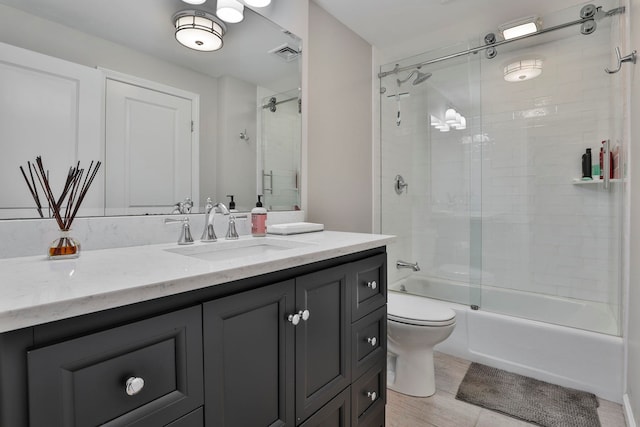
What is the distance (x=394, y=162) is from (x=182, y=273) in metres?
2.39

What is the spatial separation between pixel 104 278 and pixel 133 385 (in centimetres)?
22

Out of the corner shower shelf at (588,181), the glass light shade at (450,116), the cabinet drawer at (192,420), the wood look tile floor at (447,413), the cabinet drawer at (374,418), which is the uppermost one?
the glass light shade at (450,116)

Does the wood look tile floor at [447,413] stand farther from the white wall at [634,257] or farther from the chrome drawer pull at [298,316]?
the chrome drawer pull at [298,316]

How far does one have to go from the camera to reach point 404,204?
Result: 2.86 meters

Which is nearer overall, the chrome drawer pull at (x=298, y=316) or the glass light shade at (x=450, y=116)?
the chrome drawer pull at (x=298, y=316)

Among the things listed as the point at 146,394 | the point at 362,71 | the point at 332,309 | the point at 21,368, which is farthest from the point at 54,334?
the point at 362,71

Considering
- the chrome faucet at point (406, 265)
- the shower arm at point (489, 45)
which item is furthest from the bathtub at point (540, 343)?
the shower arm at point (489, 45)

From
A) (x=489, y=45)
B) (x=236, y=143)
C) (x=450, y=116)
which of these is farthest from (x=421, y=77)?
(x=236, y=143)

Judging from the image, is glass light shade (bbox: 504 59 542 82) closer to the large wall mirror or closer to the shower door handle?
the shower door handle

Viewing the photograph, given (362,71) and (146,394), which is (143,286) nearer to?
(146,394)

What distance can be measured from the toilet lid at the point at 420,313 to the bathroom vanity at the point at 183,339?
0.56 metres

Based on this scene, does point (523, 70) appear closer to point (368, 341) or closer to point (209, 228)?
point (368, 341)

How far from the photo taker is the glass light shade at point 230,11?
1.52 metres

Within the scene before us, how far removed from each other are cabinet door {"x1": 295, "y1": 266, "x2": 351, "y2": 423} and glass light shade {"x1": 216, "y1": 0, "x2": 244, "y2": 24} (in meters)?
1.30
